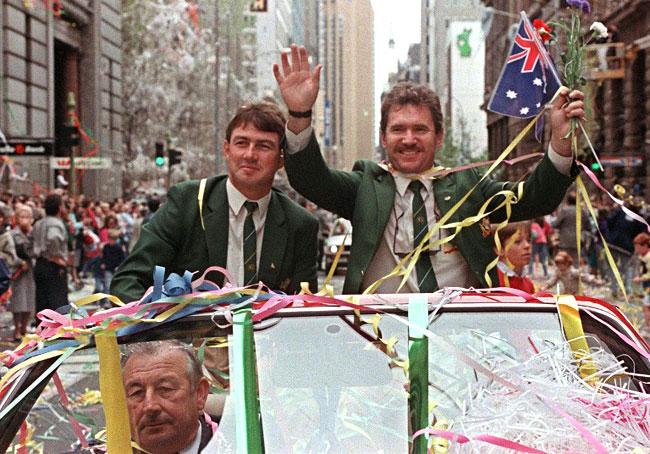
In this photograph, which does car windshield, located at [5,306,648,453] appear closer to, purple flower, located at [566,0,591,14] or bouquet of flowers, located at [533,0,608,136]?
bouquet of flowers, located at [533,0,608,136]

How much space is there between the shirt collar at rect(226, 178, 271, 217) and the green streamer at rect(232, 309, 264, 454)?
168 centimetres

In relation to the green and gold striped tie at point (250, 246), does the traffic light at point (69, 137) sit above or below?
above

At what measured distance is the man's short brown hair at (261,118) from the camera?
14.9 feet

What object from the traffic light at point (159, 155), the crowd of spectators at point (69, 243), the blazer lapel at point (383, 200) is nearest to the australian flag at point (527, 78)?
the blazer lapel at point (383, 200)

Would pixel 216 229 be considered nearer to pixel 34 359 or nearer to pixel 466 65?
pixel 34 359

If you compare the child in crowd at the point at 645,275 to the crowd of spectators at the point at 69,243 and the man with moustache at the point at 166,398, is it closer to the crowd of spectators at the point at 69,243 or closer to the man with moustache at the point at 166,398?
the crowd of spectators at the point at 69,243

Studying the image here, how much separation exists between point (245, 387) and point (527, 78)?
7.63ft

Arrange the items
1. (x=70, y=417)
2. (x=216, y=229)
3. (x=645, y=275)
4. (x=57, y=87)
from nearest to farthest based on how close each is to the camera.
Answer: (x=70, y=417) → (x=216, y=229) → (x=645, y=275) → (x=57, y=87)

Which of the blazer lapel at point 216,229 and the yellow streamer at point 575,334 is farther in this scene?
the blazer lapel at point 216,229

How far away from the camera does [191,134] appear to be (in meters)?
53.1

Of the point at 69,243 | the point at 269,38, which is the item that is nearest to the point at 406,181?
the point at 69,243

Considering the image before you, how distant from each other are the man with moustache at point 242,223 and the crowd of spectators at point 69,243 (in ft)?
28.9

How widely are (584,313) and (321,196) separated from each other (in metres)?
1.65

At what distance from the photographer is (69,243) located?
58.8ft
